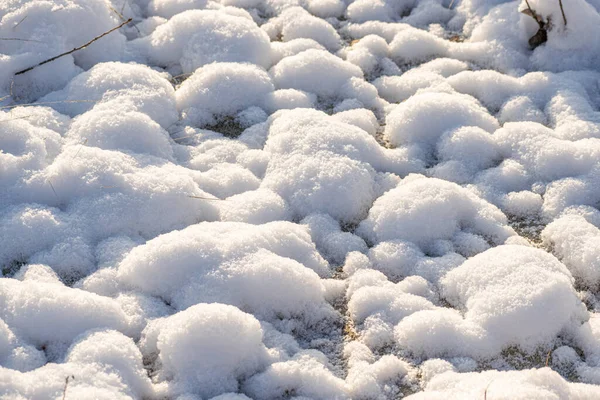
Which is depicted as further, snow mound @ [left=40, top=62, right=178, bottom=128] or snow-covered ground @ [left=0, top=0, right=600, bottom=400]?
snow mound @ [left=40, top=62, right=178, bottom=128]

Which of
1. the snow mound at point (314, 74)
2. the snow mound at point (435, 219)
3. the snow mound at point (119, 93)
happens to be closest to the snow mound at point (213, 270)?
the snow mound at point (435, 219)

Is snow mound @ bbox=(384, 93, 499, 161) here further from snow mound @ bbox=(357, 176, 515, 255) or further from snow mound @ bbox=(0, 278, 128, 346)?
snow mound @ bbox=(0, 278, 128, 346)

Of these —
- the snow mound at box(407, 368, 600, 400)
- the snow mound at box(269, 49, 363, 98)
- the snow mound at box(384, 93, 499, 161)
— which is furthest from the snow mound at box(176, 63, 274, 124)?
the snow mound at box(407, 368, 600, 400)

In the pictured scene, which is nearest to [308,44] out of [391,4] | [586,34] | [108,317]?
[391,4]

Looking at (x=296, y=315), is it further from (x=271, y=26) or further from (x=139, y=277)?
(x=271, y=26)

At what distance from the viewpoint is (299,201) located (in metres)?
2.51

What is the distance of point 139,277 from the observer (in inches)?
84.0

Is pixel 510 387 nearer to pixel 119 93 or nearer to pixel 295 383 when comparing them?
pixel 295 383

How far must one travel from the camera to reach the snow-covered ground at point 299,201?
190 centimetres

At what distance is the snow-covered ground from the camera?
1904mm

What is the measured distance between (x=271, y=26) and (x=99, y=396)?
236 centimetres

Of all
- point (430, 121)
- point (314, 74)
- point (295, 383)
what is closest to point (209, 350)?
point (295, 383)

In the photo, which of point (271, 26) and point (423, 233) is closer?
point (423, 233)

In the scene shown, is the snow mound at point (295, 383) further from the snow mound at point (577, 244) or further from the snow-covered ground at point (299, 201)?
the snow mound at point (577, 244)
